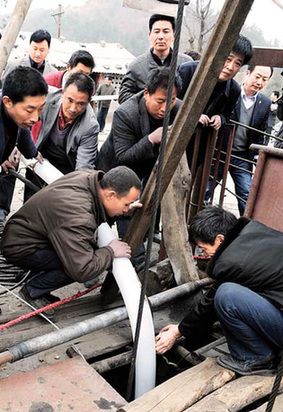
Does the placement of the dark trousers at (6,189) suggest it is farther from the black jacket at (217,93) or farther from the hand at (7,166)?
the black jacket at (217,93)

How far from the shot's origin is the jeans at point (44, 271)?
316 centimetres

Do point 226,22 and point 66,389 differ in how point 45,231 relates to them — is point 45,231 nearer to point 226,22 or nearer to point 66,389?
point 66,389

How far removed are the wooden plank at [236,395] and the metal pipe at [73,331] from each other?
75 centimetres

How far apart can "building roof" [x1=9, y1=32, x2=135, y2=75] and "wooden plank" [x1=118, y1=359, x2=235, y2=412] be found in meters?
20.0

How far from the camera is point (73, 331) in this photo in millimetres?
2668

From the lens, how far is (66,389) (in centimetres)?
250

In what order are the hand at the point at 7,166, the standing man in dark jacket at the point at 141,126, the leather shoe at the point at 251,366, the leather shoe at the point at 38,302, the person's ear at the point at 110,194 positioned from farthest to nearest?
the hand at the point at 7,166
the standing man in dark jacket at the point at 141,126
the leather shoe at the point at 38,302
the person's ear at the point at 110,194
the leather shoe at the point at 251,366

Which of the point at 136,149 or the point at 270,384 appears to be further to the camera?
the point at 136,149

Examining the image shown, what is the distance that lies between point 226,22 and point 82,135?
5.69ft

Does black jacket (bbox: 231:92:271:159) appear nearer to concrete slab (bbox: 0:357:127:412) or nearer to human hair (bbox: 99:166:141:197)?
human hair (bbox: 99:166:141:197)

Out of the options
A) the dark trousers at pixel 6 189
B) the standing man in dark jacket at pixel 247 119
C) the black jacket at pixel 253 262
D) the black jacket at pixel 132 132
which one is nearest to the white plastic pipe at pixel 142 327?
the black jacket at pixel 253 262

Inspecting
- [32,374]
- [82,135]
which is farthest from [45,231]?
[82,135]

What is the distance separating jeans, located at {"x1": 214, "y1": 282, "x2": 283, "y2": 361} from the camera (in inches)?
104

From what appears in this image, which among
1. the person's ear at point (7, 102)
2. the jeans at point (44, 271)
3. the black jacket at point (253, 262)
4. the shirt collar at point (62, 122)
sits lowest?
the jeans at point (44, 271)
